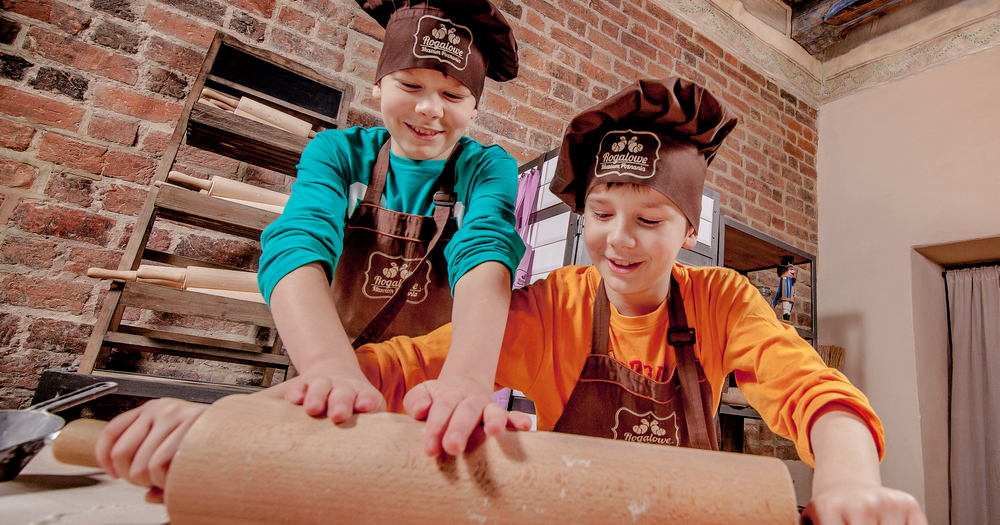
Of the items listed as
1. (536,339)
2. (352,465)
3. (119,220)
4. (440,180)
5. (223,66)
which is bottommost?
(352,465)

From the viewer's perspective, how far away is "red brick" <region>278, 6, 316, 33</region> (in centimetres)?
173

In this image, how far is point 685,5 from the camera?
2.88 m

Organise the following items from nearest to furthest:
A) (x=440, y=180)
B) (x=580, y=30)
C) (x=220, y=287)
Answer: (x=440, y=180) → (x=220, y=287) → (x=580, y=30)

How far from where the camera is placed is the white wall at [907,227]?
2783 millimetres

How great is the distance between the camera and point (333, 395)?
47cm

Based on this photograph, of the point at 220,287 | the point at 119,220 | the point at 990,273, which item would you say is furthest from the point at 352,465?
the point at 990,273

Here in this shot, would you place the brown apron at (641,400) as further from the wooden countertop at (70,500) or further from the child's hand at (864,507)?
the wooden countertop at (70,500)

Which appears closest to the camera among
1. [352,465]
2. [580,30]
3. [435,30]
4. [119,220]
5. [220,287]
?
[352,465]

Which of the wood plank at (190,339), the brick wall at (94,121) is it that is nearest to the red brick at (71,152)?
the brick wall at (94,121)

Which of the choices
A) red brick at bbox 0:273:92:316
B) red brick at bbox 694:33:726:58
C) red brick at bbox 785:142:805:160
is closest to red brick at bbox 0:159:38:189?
red brick at bbox 0:273:92:316

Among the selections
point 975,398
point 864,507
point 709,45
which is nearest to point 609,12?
point 709,45

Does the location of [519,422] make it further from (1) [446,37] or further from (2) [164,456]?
(1) [446,37]

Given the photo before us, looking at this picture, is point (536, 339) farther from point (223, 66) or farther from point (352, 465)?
point (223, 66)

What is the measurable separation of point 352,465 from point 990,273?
3790mm
